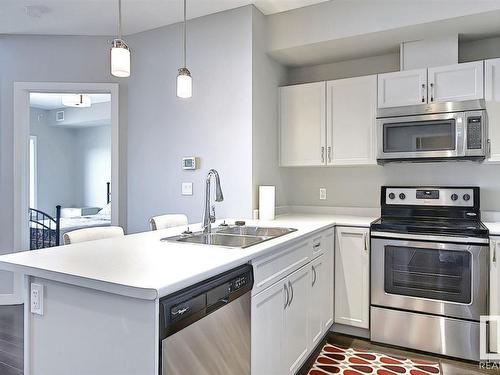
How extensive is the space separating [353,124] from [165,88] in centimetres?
173

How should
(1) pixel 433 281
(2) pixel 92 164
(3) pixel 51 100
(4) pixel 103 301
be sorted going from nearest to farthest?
(4) pixel 103 301 < (1) pixel 433 281 < (3) pixel 51 100 < (2) pixel 92 164

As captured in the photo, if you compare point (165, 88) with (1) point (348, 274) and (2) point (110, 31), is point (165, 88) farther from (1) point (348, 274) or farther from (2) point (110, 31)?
(1) point (348, 274)

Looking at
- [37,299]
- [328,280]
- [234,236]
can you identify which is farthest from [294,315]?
[37,299]

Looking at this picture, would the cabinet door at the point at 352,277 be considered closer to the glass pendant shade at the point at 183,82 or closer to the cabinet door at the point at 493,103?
the cabinet door at the point at 493,103

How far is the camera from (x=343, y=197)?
3.52m

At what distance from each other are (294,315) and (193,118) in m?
1.92

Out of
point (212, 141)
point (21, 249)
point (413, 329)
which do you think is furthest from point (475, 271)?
point (21, 249)

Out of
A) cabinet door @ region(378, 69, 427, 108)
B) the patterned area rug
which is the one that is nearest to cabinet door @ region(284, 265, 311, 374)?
the patterned area rug

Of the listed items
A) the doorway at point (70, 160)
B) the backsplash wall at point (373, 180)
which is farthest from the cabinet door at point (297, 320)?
the doorway at point (70, 160)

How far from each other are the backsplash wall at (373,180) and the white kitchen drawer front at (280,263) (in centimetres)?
122

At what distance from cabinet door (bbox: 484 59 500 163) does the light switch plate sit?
2364 mm

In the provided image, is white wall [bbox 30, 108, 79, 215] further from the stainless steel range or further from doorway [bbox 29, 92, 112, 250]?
the stainless steel range

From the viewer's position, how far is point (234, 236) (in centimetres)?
233

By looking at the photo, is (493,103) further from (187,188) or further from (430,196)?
(187,188)
